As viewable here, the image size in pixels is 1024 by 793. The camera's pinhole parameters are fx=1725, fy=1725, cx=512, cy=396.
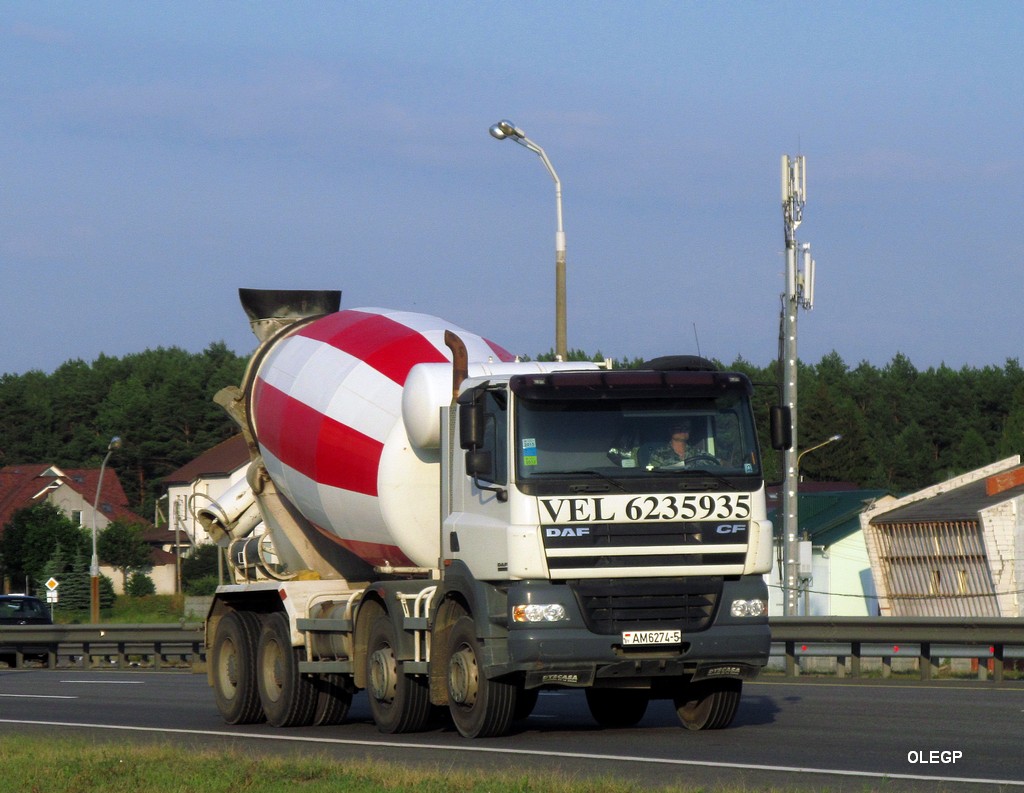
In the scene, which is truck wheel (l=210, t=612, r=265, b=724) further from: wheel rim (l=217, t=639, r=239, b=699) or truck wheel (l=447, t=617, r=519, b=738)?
truck wheel (l=447, t=617, r=519, b=738)

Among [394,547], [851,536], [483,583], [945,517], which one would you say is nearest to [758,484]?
[483,583]

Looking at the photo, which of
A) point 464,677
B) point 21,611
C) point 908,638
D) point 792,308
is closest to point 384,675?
point 464,677

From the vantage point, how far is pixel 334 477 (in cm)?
1565

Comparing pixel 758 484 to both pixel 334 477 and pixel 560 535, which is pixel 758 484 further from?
pixel 334 477

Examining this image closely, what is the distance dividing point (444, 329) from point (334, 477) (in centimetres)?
168

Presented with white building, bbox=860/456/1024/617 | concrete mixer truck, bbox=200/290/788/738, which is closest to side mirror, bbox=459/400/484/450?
concrete mixer truck, bbox=200/290/788/738

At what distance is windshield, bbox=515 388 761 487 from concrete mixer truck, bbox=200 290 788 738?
0.05 ft

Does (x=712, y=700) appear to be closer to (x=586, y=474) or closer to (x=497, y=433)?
(x=586, y=474)

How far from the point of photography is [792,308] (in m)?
36.6

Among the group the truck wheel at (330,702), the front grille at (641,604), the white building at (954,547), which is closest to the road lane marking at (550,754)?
the truck wheel at (330,702)

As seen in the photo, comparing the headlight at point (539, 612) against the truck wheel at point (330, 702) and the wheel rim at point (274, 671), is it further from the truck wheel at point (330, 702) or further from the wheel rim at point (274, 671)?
the wheel rim at point (274, 671)

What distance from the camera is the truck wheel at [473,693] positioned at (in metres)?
13.1

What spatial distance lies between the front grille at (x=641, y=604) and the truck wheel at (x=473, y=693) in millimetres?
963

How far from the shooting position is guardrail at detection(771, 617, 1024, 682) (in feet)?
62.3
